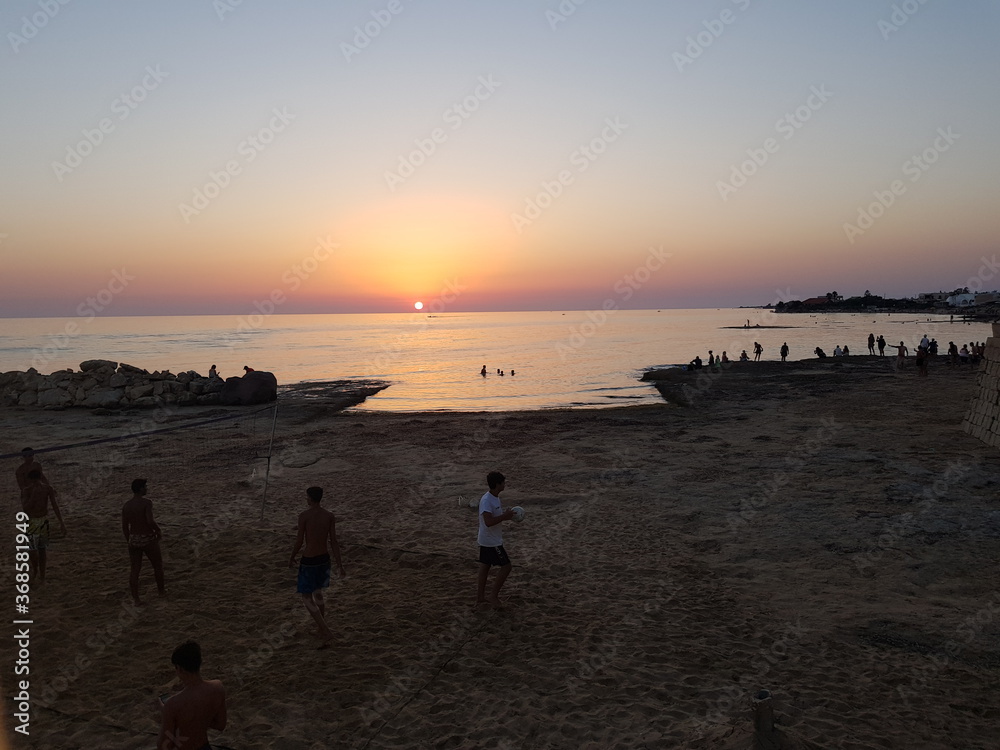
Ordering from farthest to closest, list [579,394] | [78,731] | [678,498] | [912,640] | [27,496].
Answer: [579,394], [678,498], [27,496], [912,640], [78,731]

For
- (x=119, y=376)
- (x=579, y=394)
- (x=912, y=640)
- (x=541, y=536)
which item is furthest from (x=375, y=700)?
(x=579, y=394)

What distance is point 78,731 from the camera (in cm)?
552

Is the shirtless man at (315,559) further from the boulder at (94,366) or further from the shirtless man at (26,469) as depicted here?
the boulder at (94,366)

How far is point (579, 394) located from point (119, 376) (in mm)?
26202

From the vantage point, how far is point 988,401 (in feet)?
54.5

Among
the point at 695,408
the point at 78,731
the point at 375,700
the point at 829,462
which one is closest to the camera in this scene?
the point at 78,731

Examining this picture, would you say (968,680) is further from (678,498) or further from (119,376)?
(119,376)

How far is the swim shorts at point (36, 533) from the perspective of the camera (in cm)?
858

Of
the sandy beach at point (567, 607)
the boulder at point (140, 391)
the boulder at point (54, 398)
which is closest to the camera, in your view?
the sandy beach at point (567, 607)

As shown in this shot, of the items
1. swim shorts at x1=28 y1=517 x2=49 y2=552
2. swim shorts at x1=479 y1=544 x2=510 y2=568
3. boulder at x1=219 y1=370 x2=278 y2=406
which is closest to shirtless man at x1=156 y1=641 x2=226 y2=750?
swim shorts at x1=479 y1=544 x2=510 y2=568

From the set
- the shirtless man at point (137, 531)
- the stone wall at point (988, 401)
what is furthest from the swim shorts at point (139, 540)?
the stone wall at point (988, 401)

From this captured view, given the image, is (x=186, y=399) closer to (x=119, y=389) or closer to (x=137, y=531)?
(x=119, y=389)

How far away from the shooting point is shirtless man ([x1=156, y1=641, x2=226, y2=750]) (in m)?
3.96

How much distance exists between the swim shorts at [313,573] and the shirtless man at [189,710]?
281 centimetres
